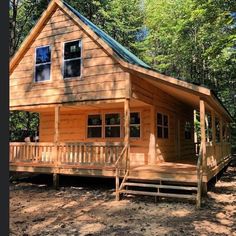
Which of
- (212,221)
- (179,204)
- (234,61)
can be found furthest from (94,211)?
(234,61)

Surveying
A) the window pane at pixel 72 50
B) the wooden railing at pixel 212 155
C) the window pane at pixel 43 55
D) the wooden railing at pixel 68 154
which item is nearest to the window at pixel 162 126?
the wooden railing at pixel 212 155

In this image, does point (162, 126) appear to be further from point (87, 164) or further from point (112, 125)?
point (87, 164)

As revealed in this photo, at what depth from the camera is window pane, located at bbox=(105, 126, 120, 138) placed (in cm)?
1438

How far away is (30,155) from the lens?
515 inches

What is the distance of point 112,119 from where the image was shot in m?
14.6

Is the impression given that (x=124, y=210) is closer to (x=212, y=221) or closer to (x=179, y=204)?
(x=179, y=204)

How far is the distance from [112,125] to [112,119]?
0.31 meters

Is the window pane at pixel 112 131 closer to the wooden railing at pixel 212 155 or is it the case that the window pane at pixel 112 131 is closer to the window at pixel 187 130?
the wooden railing at pixel 212 155

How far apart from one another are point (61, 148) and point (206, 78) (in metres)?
21.8

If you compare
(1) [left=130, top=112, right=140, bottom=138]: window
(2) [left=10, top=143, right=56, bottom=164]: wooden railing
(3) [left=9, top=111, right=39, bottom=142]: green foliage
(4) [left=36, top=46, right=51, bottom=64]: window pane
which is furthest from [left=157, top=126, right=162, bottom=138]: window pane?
(3) [left=9, top=111, right=39, bottom=142]: green foliage

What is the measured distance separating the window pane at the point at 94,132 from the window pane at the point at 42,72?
3.57 m

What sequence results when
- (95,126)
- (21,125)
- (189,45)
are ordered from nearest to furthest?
(95,126) < (21,125) < (189,45)

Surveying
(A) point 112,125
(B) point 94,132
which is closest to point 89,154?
(A) point 112,125

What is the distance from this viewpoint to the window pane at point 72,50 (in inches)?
501
